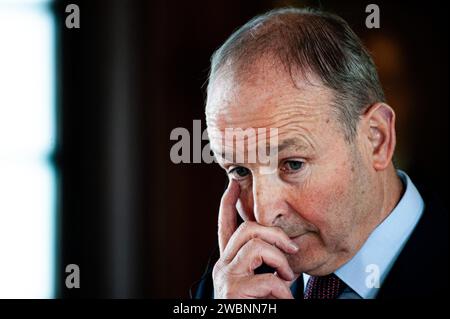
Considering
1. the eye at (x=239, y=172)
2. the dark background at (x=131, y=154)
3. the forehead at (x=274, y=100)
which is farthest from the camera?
the dark background at (x=131, y=154)

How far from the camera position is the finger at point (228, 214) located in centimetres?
144

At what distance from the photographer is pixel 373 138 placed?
137 cm

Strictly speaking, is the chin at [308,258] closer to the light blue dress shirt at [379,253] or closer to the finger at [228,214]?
the light blue dress shirt at [379,253]

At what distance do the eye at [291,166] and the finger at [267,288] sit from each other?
0.72ft

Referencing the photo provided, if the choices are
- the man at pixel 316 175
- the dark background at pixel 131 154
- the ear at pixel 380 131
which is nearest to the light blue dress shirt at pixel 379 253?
the man at pixel 316 175

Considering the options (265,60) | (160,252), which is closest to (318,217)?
(265,60)

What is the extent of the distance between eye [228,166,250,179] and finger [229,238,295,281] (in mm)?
143

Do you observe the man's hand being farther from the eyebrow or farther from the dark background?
the dark background

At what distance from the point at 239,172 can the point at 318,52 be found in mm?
302

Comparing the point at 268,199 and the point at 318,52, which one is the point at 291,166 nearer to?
the point at 268,199

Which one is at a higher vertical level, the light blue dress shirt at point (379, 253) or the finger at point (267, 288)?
the light blue dress shirt at point (379, 253)

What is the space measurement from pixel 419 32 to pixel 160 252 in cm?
113

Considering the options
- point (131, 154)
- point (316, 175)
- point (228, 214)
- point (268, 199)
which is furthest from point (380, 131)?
point (131, 154)

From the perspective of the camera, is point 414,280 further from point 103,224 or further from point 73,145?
point 73,145
